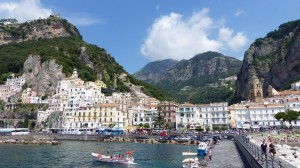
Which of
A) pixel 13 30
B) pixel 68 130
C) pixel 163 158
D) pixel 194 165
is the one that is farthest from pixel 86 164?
pixel 13 30

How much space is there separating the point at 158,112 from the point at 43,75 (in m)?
55.8

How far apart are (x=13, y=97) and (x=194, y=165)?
10939 centimetres

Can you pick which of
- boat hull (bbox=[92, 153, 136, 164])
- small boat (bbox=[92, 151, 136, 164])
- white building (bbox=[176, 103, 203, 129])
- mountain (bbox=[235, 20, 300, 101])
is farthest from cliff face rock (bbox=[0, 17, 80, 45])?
small boat (bbox=[92, 151, 136, 164])

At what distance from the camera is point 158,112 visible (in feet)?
322

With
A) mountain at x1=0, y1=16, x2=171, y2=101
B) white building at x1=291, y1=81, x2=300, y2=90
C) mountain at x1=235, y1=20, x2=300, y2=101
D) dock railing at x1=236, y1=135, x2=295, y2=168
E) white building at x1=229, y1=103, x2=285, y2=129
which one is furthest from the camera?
mountain at x1=0, y1=16, x2=171, y2=101

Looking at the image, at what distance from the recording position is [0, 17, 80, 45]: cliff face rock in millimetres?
178875

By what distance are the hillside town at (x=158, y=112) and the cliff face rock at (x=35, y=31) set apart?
240 ft

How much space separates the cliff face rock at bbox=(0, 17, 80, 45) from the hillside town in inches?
2885

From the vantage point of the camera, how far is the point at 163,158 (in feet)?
144

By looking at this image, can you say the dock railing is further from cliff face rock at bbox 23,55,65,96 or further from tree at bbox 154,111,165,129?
cliff face rock at bbox 23,55,65,96

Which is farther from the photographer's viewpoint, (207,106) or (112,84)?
(112,84)

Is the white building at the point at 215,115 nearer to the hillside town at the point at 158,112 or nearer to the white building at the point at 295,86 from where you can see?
the hillside town at the point at 158,112

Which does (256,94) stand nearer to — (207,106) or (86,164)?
(207,106)

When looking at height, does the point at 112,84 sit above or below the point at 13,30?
below
